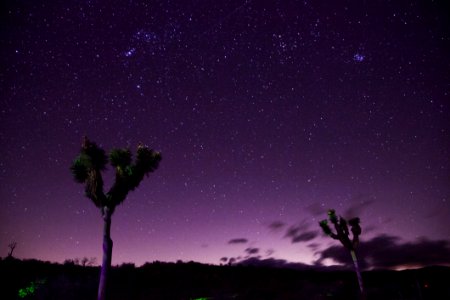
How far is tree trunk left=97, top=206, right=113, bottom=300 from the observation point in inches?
546

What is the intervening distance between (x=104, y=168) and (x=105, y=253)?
4.23 meters

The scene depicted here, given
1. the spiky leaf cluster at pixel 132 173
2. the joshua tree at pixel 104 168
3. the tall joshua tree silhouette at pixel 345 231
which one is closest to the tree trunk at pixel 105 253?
the joshua tree at pixel 104 168

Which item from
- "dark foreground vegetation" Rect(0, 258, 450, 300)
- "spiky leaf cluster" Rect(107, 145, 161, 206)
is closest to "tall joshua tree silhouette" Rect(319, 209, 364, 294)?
"dark foreground vegetation" Rect(0, 258, 450, 300)

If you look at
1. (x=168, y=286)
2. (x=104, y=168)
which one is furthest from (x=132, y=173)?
(x=168, y=286)

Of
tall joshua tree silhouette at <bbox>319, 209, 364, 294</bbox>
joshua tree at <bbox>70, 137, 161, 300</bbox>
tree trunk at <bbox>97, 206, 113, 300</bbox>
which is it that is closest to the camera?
tree trunk at <bbox>97, 206, 113, 300</bbox>

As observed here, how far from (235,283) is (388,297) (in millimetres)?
20386

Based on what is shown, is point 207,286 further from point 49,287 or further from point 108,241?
point 108,241

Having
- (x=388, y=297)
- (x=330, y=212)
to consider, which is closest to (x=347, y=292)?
(x=388, y=297)

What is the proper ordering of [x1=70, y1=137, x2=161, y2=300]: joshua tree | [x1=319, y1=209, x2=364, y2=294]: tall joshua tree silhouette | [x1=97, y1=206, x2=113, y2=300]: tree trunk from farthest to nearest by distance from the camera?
[x1=319, y1=209, x2=364, y2=294]: tall joshua tree silhouette < [x1=70, y1=137, x2=161, y2=300]: joshua tree < [x1=97, y1=206, x2=113, y2=300]: tree trunk

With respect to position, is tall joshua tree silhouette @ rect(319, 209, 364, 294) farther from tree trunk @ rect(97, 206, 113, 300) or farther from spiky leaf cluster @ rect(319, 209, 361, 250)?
tree trunk @ rect(97, 206, 113, 300)

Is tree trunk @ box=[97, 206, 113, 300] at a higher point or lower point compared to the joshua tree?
lower

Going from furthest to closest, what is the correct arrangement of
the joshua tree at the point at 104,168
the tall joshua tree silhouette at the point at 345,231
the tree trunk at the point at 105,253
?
the tall joshua tree silhouette at the point at 345,231 < the joshua tree at the point at 104,168 < the tree trunk at the point at 105,253

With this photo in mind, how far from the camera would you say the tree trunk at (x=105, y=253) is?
1386 centimetres

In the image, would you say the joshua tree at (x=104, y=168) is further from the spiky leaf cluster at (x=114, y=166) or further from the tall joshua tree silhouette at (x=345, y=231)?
the tall joshua tree silhouette at (x=345, y=231)
